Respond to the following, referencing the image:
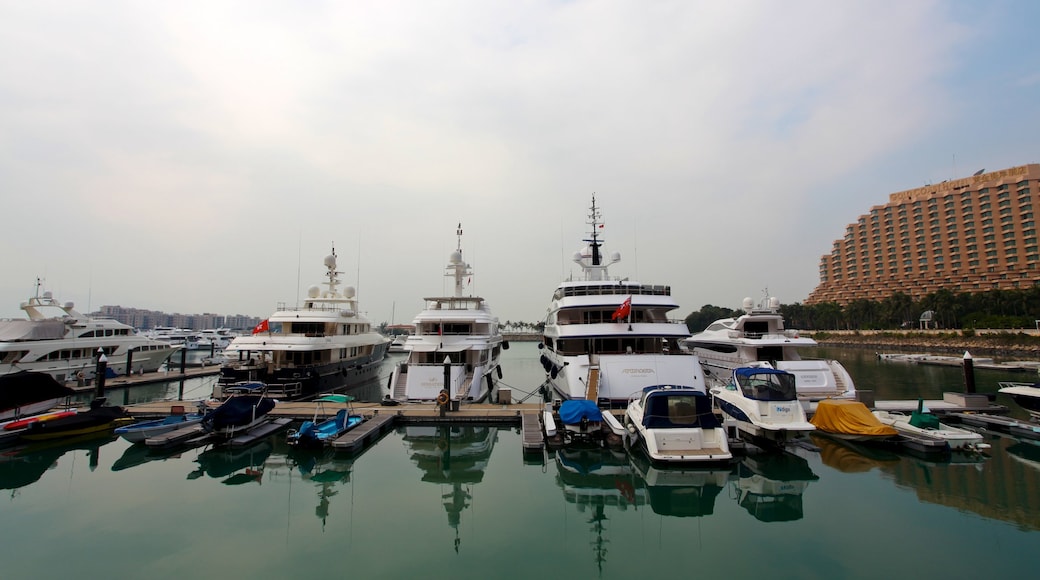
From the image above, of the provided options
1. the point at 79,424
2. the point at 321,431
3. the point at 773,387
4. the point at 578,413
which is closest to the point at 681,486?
the point at 578,413

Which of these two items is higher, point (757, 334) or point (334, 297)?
point (334, 297)

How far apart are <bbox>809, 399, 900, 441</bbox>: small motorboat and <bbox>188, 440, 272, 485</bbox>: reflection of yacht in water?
63.5ft

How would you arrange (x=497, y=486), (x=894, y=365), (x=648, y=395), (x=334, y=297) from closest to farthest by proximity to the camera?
1. (x=497, y=486)
2. (x=648, y=395)
3. (x=334, y=297)
4. (x=894, y=365)

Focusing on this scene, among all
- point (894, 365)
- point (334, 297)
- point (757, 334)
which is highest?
point (334, 297)

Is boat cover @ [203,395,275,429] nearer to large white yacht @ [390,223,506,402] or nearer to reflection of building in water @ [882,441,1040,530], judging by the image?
large white yacht @ [390,223,506,402]

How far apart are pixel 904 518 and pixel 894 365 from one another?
1978 inches

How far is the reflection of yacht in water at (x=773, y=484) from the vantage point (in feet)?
37.1

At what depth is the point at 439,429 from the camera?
19.7 m

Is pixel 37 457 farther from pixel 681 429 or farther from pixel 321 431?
pixel 681 429

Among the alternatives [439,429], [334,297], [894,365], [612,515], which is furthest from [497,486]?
[894,365]

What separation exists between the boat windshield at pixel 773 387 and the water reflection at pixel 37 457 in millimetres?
21685

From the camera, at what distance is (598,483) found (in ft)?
43.8

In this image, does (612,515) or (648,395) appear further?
(648,395)

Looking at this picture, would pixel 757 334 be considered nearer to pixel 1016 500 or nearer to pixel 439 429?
pixel 1016 500
